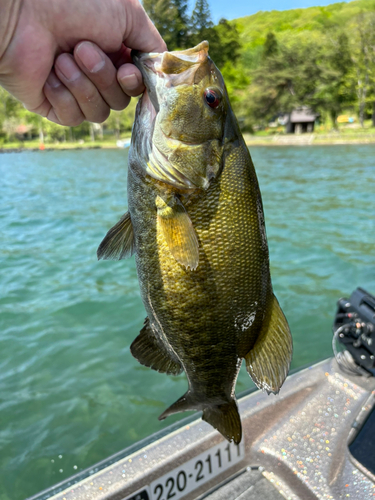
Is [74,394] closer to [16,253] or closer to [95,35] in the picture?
[95,35]

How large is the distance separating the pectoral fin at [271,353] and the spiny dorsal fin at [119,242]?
73 cm

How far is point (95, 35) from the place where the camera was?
6.44 ft

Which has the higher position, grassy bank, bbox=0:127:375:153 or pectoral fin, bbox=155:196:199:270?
grassy bank, bbox=0:127:375:153

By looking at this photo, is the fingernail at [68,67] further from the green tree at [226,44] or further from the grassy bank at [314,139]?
the green tree at [226,44]

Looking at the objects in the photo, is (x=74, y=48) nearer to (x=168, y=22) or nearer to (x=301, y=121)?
(x=168, y=22)

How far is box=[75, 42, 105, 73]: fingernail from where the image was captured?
193 cm

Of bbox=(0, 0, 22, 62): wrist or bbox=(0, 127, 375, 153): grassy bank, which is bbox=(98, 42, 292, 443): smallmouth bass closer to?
bbox=(0, 0, 22, 62): wrist

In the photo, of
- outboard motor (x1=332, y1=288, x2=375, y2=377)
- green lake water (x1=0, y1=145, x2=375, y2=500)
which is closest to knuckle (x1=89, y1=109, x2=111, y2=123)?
outboard motor (x1=332, y1=288, x2=375, y2=377)

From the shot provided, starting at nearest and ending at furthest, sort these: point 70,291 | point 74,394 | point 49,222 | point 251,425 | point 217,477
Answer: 1. point 217,477
2. point 251,425
3. point 74,394
4. point 70,291
5. point 49,222

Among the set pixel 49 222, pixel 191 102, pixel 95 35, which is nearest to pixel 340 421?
pixel 191 102

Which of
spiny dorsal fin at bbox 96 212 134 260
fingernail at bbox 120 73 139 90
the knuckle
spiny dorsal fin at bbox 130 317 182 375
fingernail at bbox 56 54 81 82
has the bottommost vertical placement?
spiny dorsal fin at bbox 130 317 182 375

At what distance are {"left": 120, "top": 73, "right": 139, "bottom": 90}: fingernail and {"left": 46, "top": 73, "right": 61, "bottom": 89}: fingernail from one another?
1.57 ft

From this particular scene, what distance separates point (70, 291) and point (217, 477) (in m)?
6.05

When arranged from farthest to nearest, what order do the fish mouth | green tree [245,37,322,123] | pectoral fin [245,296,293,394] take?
green tree [245,37,322,123] → pectoral fin [245,296,293,394] → the fish mouth
